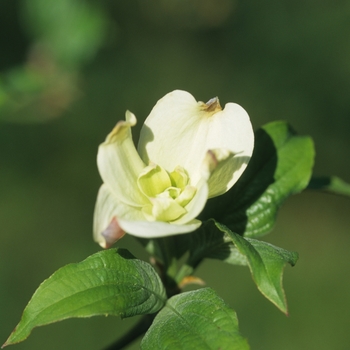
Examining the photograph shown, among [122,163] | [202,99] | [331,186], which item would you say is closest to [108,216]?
[122,163]

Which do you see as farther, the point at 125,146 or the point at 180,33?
the point at 180,33

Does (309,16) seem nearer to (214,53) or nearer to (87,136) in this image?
(214,53)

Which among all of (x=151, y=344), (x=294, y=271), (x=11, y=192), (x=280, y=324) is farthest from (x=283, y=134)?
(x=11, y=192)

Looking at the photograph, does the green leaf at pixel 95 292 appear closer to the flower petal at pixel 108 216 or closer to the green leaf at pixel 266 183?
the flower petal at pixel 108 216

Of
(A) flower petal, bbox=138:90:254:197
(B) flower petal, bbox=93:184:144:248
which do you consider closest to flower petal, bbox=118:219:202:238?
(B) flower petal, bbox=93:184:144:248

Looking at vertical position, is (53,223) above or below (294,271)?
above

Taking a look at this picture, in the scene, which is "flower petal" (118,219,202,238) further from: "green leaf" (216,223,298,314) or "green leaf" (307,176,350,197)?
"green leaf" (307,176,350,197)

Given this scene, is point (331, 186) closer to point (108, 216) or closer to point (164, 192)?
point (164, 192)
